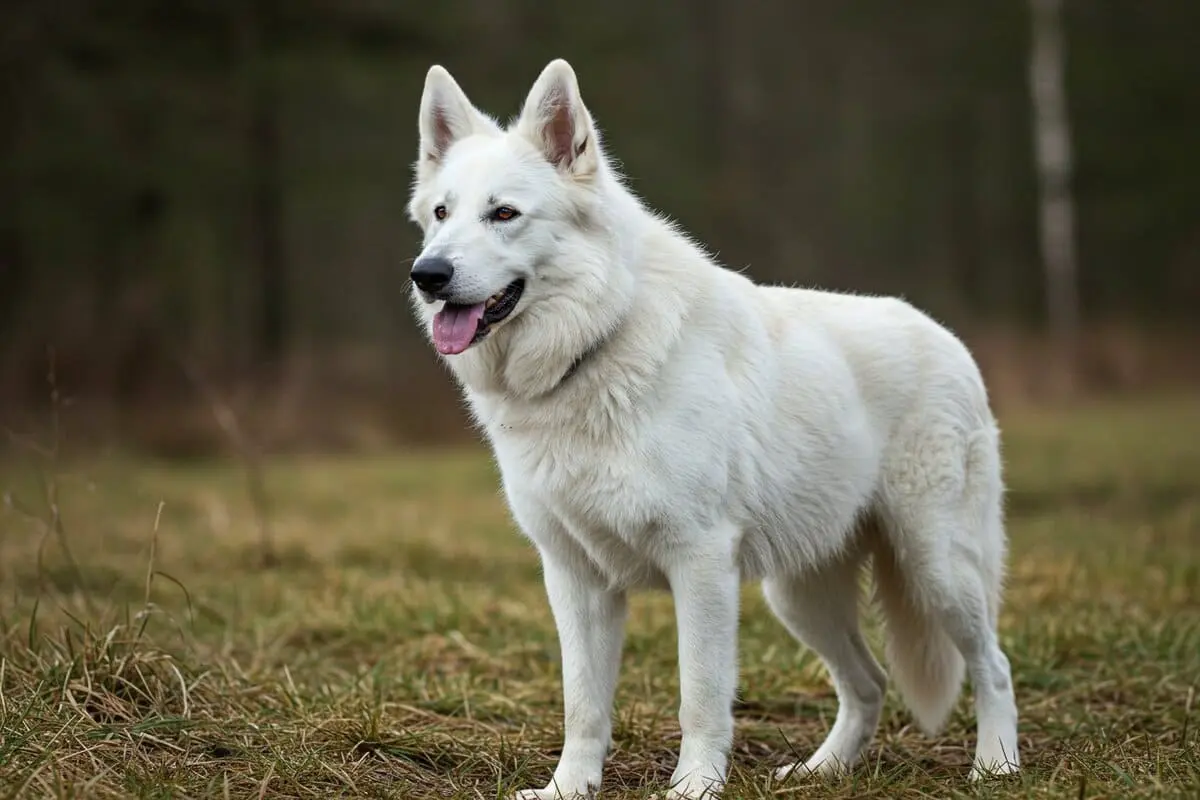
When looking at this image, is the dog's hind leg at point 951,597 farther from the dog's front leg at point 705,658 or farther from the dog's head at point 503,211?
the dog's head at point 503,211

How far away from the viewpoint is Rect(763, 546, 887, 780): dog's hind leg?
173 inches

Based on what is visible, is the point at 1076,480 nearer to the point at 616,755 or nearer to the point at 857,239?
the point at 616,755

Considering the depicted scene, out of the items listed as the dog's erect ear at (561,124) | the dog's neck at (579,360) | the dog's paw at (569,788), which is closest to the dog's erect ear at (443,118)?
the dog's erect ear at (561,124)

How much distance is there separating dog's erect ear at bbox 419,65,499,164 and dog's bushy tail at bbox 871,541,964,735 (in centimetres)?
205

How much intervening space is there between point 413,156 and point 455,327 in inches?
595

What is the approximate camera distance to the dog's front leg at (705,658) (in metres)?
3.60

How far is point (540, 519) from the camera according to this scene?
12.1 feet

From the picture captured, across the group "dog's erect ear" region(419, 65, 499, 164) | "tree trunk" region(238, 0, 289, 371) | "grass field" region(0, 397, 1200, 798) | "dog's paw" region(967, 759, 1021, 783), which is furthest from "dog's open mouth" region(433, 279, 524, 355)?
"tree trunk" region(238, 0, 289, 371)

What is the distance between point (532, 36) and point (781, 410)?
16075mm

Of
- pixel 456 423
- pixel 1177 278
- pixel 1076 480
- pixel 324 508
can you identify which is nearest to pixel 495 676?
pixel 324 508

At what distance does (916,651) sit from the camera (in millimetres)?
4371

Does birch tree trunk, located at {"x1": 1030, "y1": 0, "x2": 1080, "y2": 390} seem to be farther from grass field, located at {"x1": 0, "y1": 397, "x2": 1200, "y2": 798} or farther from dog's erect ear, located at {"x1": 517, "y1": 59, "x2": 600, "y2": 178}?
dog's erect ear, located at {"x1": 517, "y1": 59, "x2": 600, "y2": 178}

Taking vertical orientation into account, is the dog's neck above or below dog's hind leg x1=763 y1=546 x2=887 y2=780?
above

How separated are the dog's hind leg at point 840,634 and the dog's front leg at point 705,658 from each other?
0.84 meters
